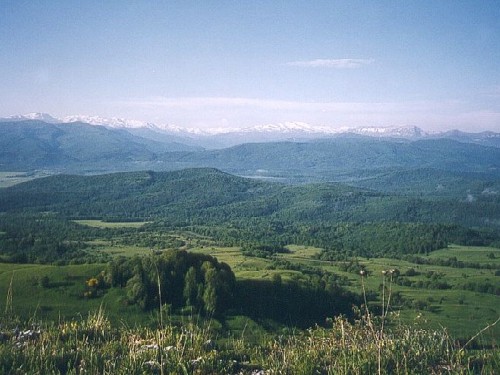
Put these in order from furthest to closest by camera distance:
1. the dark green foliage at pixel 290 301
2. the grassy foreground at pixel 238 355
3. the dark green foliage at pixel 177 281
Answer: the dark green foliage at pixel 290 301 < the dark green foliage at pixel 177 281 < the grassy foreground at pixel 238 355

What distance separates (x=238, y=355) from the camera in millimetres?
11047

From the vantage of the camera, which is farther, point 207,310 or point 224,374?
point 207,310

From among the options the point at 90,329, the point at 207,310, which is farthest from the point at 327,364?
the point at 207,310

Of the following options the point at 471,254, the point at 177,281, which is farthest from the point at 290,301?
the point at 471,254

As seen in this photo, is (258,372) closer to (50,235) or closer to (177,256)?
(177,256)

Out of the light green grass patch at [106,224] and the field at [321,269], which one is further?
the light green grass patch at [106,224]

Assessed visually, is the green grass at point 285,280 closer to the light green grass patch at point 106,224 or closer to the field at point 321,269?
the field at point 321,269

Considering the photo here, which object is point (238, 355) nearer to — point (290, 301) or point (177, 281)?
point (177, 281)

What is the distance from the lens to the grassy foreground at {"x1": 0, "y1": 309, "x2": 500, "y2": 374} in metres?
8.77

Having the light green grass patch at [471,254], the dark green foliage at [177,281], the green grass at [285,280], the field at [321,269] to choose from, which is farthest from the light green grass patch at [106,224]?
the light green grass patch at [471,254]

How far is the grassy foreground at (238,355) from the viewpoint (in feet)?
28.8

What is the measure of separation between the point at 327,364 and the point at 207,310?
5346cm

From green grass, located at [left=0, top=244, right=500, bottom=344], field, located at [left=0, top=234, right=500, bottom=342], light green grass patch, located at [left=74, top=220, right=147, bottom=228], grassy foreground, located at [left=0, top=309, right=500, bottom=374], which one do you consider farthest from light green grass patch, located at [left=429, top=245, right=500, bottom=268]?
grassy foreground, located at [left=0, top=309, right=500, bottom=374]

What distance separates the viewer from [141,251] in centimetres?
12794
